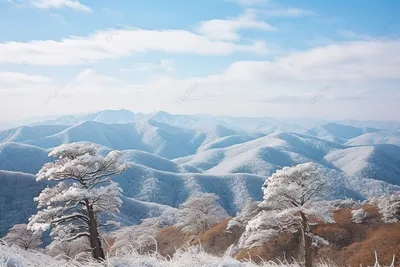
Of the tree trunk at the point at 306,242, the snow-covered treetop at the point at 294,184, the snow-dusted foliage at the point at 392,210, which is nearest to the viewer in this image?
the tree trunk at the point at 306,242

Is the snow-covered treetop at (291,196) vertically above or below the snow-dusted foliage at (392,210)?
above

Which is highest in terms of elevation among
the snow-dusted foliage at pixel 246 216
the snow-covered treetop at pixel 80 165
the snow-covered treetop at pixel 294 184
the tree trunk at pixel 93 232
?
the snow-covered treetop at pixel 80 165

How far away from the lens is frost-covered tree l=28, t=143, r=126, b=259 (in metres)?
16.0

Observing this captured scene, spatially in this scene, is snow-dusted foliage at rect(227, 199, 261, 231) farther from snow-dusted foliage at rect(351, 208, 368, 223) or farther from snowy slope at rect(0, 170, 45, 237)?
snowy slope at rect(0, 170, 45, 237)

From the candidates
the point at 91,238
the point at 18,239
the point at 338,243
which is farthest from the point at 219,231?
the point at 18,239

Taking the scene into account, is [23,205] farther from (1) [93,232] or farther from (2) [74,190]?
(2) [74,190]

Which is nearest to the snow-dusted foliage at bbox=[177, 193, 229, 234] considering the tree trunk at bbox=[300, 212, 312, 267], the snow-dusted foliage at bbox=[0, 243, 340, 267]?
the tree trunk at bbox=[300, 212, 312, 267]

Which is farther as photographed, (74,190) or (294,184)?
(294,184)

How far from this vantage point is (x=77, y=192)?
15.4 meters

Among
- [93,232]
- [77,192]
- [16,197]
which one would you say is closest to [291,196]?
[93,232]

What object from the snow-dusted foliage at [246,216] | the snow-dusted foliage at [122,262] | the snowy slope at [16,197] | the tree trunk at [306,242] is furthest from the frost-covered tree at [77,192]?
the snowy slope at [16,197]

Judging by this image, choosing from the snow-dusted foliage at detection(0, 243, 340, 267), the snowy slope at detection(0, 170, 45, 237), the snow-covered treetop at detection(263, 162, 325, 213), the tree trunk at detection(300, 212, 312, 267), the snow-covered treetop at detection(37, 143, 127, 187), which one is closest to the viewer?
the snow-dusted foliage at detection(0, 243, 340, 267)

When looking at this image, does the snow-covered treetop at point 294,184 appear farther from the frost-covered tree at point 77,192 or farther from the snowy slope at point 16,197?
the snowy slope at point 16,197

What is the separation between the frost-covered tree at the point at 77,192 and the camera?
16.0 meters
